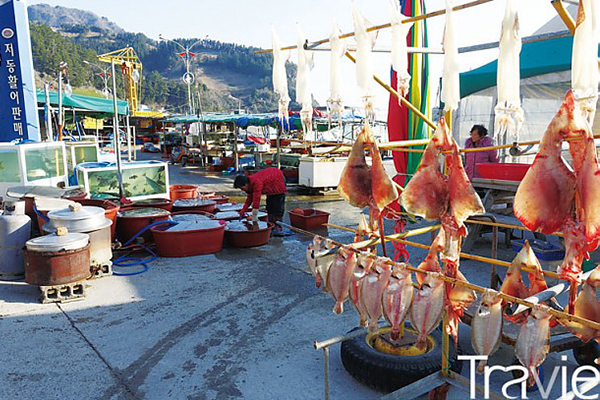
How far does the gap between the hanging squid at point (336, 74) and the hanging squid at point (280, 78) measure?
0.82 m

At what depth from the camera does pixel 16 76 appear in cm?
1041

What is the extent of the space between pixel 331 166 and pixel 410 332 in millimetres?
10247

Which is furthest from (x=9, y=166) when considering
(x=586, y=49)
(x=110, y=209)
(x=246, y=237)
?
(x=586, y=49)

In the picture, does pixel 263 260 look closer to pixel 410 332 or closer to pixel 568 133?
pixel 410 332

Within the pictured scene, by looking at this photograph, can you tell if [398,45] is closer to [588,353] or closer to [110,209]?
[588,353]

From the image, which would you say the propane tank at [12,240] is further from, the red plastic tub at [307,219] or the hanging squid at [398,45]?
the hanging squid at [398,45]

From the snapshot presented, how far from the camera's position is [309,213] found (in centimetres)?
945

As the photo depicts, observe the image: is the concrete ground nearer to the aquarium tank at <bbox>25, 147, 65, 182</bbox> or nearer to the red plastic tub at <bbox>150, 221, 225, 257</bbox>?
the red plastic tub at <bbox>150, 221, 225, 257</bbox>

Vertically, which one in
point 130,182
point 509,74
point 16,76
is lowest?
point 130,182

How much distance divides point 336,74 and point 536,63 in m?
7.21

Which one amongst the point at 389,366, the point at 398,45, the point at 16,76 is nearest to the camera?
the point at 398,45

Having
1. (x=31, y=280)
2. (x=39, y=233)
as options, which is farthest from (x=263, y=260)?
(x=39, y=233)

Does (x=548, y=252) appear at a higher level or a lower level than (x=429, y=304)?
lower

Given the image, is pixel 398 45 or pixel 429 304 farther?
pixel 398 45
